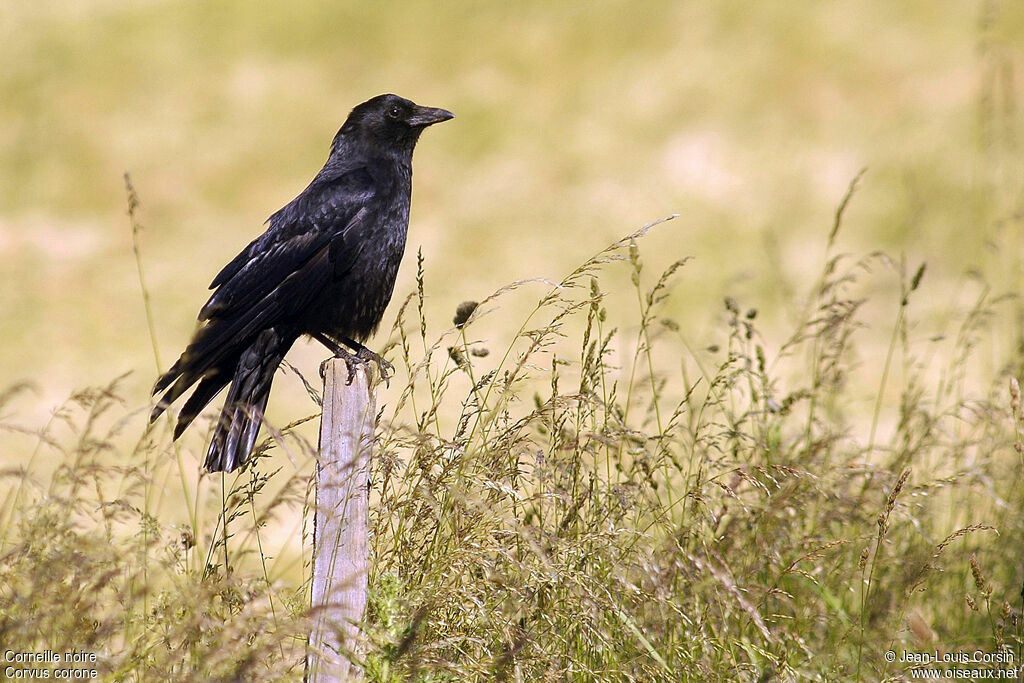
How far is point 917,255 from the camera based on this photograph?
946 centimetres

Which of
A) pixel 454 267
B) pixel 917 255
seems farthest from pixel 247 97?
pixel 917 255

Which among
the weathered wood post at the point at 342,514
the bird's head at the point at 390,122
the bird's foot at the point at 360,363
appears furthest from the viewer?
the bird's head at the point at 390,122

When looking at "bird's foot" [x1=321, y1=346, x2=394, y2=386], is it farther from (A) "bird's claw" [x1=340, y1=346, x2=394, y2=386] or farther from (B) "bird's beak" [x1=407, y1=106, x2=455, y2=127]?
(B) "bird's beak" [x1=407, y1=106, x2=455, y2=127]

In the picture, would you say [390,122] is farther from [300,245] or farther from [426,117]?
[300,245]

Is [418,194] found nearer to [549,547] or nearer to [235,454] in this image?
[235,454]

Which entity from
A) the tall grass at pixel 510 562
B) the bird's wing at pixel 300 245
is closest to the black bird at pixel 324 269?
the bird's wing at pixel 300 245

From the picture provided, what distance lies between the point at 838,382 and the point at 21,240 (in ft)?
27.7

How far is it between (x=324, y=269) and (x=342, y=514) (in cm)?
165

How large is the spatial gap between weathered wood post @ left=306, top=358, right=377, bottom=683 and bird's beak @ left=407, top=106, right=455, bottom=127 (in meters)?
1.81

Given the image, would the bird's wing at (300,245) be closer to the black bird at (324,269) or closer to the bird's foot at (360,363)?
the black bird at (324,269)

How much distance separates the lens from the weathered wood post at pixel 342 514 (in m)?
2.28

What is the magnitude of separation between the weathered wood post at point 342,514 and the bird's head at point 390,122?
5.79 ft

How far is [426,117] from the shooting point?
13.8 ft

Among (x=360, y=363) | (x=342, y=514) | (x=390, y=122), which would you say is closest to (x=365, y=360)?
(x=360, y=363)
